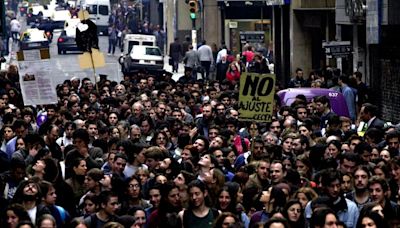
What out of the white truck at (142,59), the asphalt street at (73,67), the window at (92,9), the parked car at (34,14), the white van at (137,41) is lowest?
the asphalt street at (73,67)

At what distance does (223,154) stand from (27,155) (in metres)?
2.35

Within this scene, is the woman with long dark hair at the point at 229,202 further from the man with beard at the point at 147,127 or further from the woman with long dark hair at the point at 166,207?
the man with beard at the point at 147,127

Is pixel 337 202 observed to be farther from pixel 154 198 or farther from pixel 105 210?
pixel 105 210

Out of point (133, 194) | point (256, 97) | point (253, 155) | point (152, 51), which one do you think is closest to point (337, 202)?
point (133, 194)

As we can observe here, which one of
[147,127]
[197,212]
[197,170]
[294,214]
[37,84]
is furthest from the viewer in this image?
[37,84]

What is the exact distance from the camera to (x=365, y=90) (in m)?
29.8

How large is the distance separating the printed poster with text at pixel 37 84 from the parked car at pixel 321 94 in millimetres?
4102

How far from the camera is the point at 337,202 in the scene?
562 inches

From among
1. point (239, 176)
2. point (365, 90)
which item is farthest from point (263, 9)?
point (239, 176)

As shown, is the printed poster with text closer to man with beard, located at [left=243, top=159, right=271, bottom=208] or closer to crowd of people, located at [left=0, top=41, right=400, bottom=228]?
crowd of people, located at [left=0, top=41, right=400, bottom=228]

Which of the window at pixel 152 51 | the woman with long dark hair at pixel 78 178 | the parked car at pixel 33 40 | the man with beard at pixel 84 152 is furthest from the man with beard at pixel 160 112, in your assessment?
the parked car at pixel 33 40

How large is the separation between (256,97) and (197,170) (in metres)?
4.17

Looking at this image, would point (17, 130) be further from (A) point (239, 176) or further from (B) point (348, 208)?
(B) point (348, 208)

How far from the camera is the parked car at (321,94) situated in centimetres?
2681
